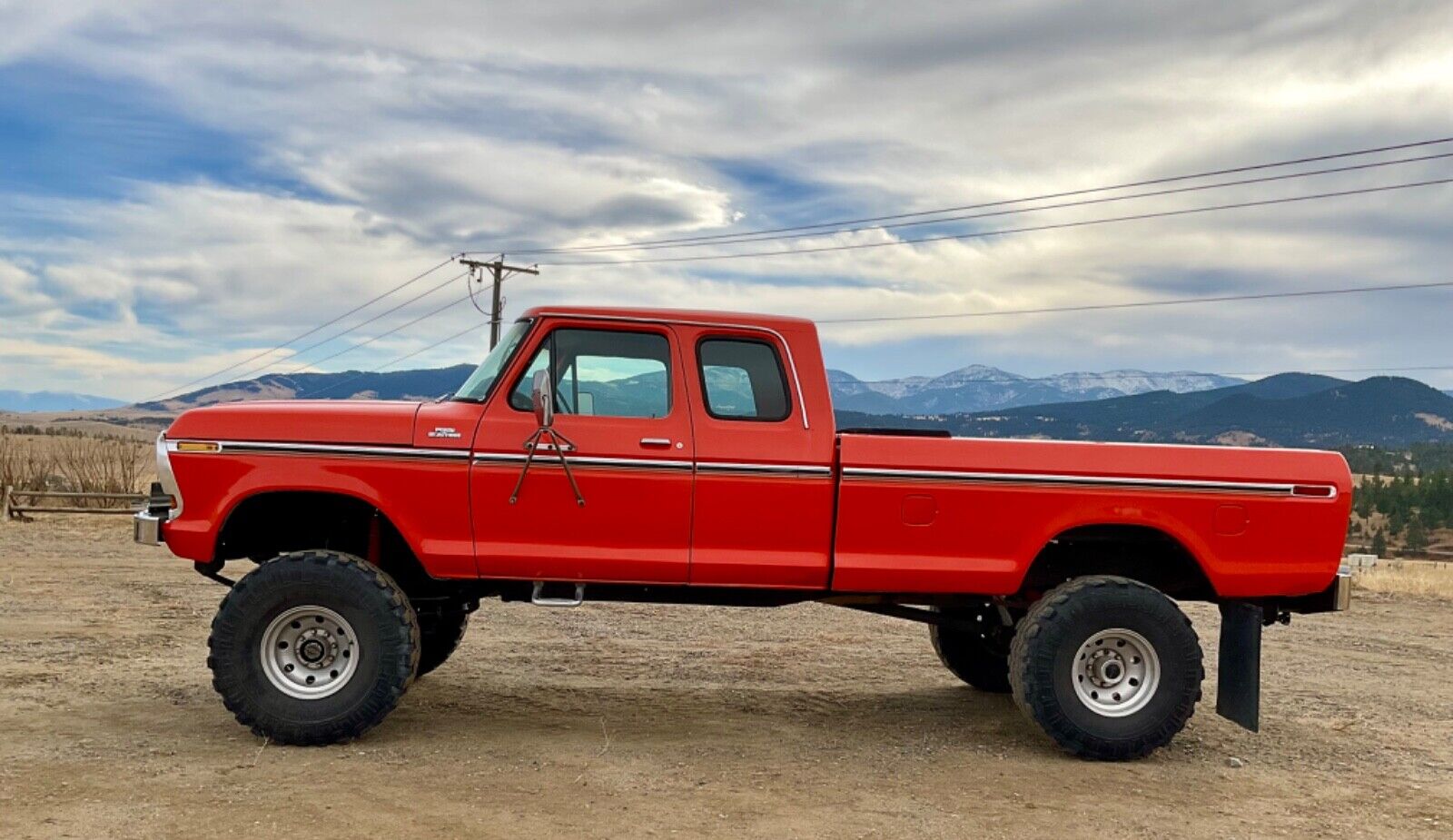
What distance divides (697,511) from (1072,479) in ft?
6.92

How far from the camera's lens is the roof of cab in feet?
22.0

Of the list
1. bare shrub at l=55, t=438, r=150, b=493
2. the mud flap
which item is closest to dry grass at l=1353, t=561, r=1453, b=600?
the mud flap

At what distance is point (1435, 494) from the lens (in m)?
96.0

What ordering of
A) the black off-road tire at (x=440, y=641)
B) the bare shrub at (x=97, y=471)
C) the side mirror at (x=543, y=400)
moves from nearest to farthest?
the side mirror at (x=543, y=400) → the black off-road tire at (x=440, y=641) → the bare shrub at (x=97, y=471)

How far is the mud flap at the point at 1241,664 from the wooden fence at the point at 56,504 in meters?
19.7

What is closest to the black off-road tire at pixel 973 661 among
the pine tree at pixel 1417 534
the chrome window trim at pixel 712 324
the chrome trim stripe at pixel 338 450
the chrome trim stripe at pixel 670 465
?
the chrome trim stripe at pixel 670 465

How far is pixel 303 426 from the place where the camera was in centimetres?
646

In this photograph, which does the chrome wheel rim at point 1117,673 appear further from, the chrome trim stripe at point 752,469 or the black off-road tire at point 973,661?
the chrome trim stripe at point 752,469

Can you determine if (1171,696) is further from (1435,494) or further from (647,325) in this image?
(1435,494)

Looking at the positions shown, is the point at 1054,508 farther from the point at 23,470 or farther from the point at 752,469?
the point at 23,470

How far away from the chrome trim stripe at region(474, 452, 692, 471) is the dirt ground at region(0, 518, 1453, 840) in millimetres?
1576

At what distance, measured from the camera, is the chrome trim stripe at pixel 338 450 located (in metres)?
6.41

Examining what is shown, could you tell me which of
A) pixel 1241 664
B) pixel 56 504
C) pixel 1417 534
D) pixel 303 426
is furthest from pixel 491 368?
pixel 1417 534

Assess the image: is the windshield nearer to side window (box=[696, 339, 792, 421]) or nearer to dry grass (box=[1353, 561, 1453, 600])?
side window (box=[696, 339, 792, 421])
